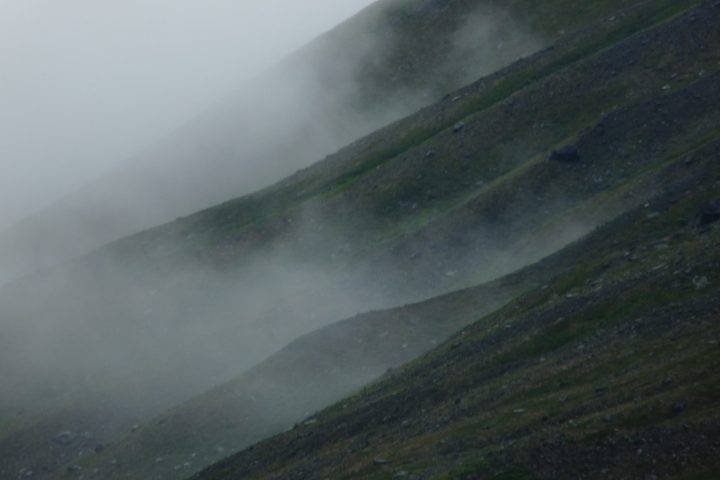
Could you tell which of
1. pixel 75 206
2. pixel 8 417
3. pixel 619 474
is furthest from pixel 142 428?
pixel 75 206

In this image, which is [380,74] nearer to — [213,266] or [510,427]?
[213,266]

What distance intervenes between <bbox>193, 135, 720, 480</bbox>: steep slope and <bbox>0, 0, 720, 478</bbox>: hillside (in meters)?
4.77

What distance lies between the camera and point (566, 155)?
65.9 m

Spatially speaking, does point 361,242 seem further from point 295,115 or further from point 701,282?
point 295,115

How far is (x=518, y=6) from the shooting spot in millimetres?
109188

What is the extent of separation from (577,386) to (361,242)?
40589 mm

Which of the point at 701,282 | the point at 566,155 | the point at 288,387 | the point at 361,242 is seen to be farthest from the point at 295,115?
the point at 701,282

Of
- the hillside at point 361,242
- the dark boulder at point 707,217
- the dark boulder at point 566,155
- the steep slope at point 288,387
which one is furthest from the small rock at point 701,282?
the dark boulder at point 566,155

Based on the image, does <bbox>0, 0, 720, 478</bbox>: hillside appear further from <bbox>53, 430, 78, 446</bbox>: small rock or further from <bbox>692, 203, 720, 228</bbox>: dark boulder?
<bbox>692, 203, 720, 228</bbox>: dark boulder

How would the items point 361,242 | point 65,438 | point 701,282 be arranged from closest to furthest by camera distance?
point 701,282, point 65,438, point 361,242

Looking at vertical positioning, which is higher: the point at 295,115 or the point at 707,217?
the point at 295,115

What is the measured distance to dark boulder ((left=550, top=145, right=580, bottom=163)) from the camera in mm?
65562

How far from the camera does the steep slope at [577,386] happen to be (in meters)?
27.7

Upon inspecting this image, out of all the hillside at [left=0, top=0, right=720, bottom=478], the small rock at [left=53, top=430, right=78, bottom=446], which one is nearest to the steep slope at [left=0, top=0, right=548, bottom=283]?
the hillside at [left=0, top=0, right=720, bottom=478]
